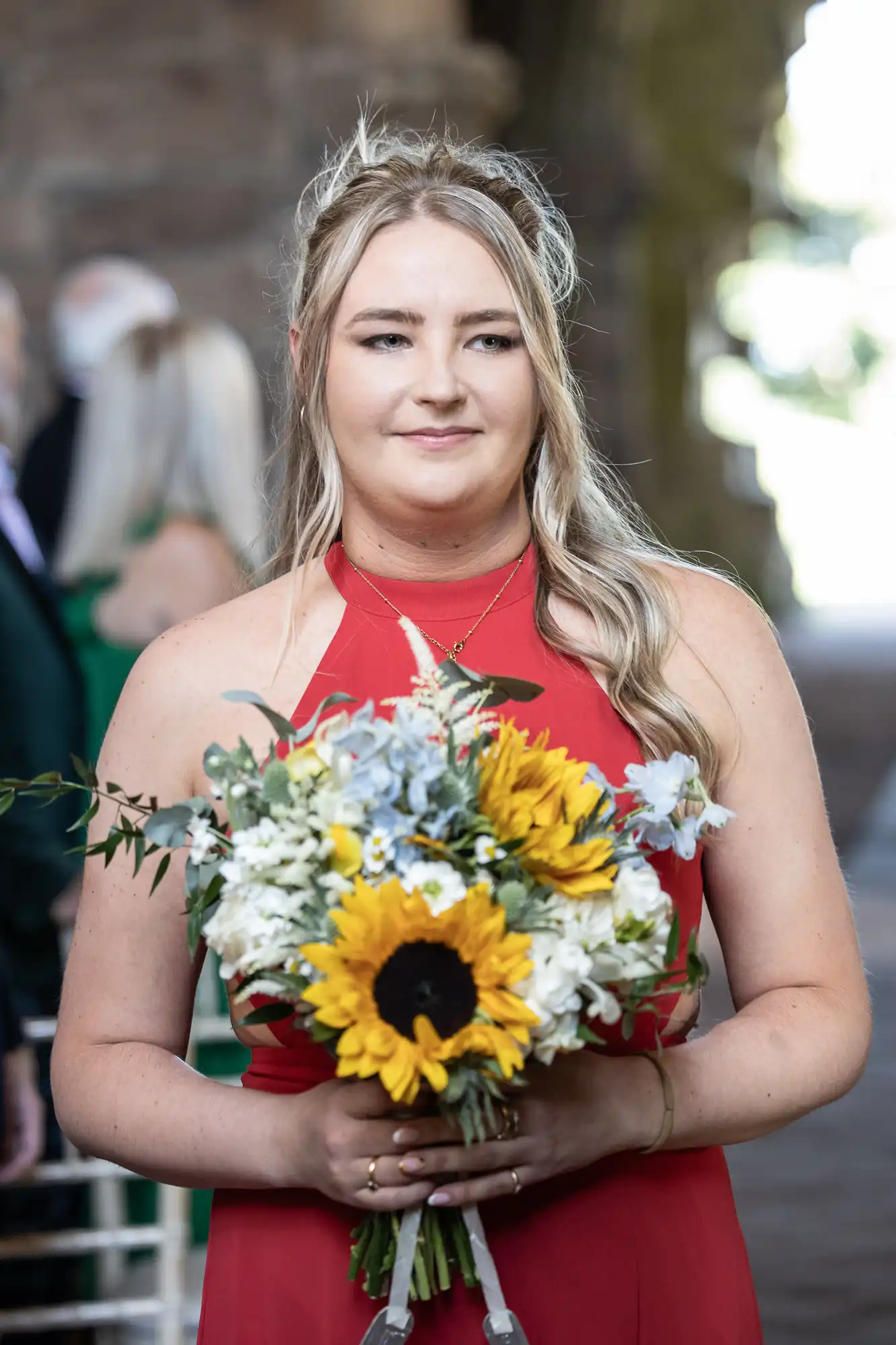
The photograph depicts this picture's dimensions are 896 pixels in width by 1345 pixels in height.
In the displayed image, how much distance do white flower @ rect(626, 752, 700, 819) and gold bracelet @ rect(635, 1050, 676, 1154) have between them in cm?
32

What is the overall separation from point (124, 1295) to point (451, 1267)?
185 cm

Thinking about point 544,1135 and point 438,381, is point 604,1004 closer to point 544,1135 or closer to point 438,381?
point 544,1135

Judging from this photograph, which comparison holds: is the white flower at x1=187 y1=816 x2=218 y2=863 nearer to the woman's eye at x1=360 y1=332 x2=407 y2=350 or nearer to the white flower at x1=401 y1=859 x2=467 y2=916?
the white flower at x1=401 y1=859 x2=467 y2=916

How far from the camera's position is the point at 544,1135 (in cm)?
176

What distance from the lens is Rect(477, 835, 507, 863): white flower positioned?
1.58m

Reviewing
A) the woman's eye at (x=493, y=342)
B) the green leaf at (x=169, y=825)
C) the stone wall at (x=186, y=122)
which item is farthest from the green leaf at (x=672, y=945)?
the stone wall at (x=186, y=122)

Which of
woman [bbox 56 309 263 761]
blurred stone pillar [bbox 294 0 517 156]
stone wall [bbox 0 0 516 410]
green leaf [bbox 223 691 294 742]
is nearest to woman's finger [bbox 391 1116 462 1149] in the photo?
green leaf [bbox 223 691 294 742]

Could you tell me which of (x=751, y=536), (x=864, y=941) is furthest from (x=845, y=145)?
(x=864, y=941)

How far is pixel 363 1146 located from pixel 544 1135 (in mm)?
176

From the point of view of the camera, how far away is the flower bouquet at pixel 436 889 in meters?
1.55

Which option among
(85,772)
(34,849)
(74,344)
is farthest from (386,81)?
(85,772)

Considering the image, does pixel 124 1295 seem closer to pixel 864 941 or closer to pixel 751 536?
pixel 864 941

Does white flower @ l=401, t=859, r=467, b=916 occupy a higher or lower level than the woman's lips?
lower

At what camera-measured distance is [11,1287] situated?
150 inches
